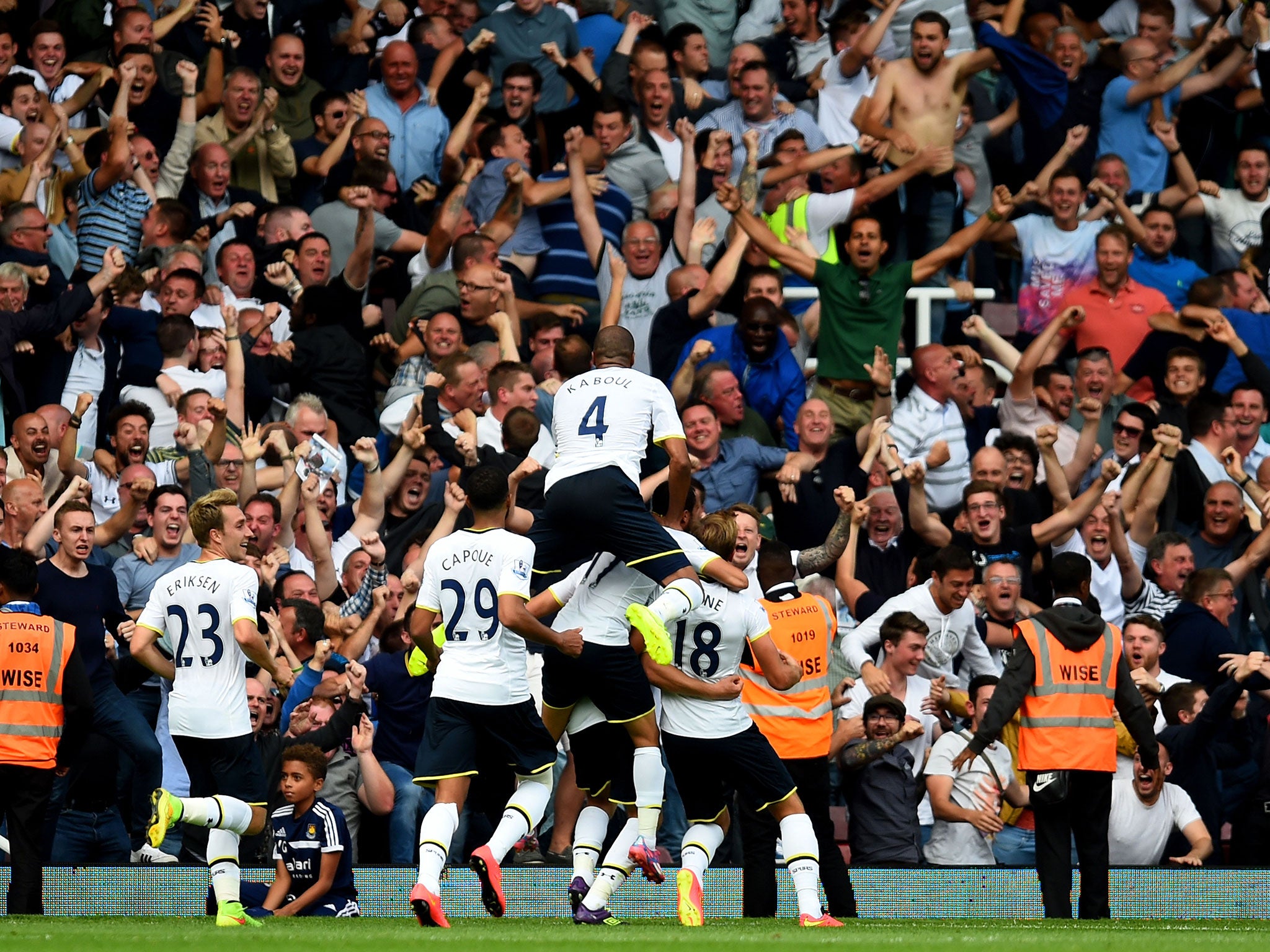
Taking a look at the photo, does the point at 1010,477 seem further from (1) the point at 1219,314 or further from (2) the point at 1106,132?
(2) the point at 1106,132

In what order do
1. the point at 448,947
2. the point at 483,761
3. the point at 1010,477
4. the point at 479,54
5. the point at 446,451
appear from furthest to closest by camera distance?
the point at 479,54 → the point at 1010,477 → the point at 446,451 → the point at 483,761 → the point at 448,947

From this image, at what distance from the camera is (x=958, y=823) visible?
1309 centimetres

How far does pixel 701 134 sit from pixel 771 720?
22.5 ft

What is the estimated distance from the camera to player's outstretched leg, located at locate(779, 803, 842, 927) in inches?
410

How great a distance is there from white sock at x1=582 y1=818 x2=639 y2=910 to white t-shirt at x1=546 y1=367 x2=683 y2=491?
1795 mm

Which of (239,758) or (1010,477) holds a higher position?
(1010,477)

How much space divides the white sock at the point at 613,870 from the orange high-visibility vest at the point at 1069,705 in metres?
2.38

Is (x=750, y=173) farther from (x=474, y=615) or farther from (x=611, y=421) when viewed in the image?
(x=474, y=615)

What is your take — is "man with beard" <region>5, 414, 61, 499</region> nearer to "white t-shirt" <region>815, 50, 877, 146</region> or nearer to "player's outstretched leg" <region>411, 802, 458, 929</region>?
"player's outstretched leg" <region>411, 802, 458, 929</region>

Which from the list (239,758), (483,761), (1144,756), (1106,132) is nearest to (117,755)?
(239,758)

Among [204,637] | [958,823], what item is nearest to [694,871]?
[204,637]

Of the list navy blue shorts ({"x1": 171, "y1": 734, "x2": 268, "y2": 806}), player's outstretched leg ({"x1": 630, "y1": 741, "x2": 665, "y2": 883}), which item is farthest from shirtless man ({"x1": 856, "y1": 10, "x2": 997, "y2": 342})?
navy blue shorts ({"x1": 171, "y1": 734, "x2": 268, "y2": 806})

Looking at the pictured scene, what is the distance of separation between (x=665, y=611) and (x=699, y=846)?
1.24 meters

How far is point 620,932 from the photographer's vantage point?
981cm
